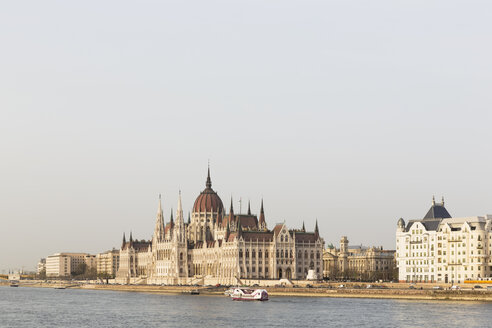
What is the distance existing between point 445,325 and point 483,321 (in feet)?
23.0

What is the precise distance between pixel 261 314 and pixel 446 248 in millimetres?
68630

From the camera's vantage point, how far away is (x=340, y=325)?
111 metres

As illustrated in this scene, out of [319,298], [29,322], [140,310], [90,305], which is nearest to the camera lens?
[29,322]

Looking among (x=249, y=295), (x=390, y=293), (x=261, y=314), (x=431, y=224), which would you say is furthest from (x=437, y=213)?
(x=261, y=314)

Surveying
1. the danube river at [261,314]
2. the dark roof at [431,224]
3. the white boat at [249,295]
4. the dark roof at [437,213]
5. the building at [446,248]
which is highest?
the dark roof at [437,213]

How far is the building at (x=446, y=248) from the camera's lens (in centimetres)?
17862

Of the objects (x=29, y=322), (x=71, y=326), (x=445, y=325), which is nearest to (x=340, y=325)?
(x=445, y=325)

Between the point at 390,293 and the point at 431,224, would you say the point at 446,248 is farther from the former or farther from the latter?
the point at 390,293

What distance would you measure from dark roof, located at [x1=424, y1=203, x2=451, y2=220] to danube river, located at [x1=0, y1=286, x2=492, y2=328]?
139 ft

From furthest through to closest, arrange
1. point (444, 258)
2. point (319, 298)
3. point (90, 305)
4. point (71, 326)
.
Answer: point (444, 258)
point (319, 298)
point (90, 305)
point (71, 326)

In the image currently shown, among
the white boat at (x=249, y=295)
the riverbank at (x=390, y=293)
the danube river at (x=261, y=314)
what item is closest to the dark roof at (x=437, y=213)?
the riverbank at (x=390, y=293)

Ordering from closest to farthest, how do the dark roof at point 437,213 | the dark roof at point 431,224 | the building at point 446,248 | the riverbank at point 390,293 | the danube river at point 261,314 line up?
the danube river at point 261,314 → the riverbank at point 390,293 → the building at point 446,248 → the dark roof at point 431,224 → the dark roof at point 437,213

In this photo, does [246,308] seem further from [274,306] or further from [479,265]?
[479,265]

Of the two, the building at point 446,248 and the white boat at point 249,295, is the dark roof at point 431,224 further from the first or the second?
the white boat at point 249,295
